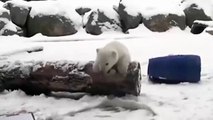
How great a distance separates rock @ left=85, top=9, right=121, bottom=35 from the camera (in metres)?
9.11

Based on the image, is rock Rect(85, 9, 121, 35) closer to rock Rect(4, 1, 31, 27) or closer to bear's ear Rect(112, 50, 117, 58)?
rock Rect(4, 1, 31, 27)

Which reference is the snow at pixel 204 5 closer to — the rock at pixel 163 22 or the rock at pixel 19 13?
the rock at pixel 163 22

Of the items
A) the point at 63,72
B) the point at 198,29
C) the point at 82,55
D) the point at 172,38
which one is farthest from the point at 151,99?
the point at 198,29

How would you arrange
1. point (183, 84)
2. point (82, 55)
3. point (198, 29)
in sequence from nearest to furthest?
point (183, 84) < point (82, 55) < point (198, 29)

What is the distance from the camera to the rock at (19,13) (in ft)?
31.1

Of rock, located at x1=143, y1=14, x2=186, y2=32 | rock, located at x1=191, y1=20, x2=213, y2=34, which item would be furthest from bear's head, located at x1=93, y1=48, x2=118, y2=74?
rock, located at x1=143, y1=14, x2=186, y2=32

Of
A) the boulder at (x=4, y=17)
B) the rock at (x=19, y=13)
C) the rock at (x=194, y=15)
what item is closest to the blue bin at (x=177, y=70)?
the boulder at (x=4, y=17)

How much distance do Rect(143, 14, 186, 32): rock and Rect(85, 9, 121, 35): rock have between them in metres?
0.72

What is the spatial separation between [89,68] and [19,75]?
0.63 m

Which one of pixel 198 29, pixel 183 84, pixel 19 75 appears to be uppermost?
pixel 19 75

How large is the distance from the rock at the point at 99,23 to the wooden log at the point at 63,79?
5.48m

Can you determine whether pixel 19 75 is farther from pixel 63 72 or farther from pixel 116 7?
pixel 116 7

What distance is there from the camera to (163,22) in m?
9.07

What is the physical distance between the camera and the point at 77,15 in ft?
31.9
